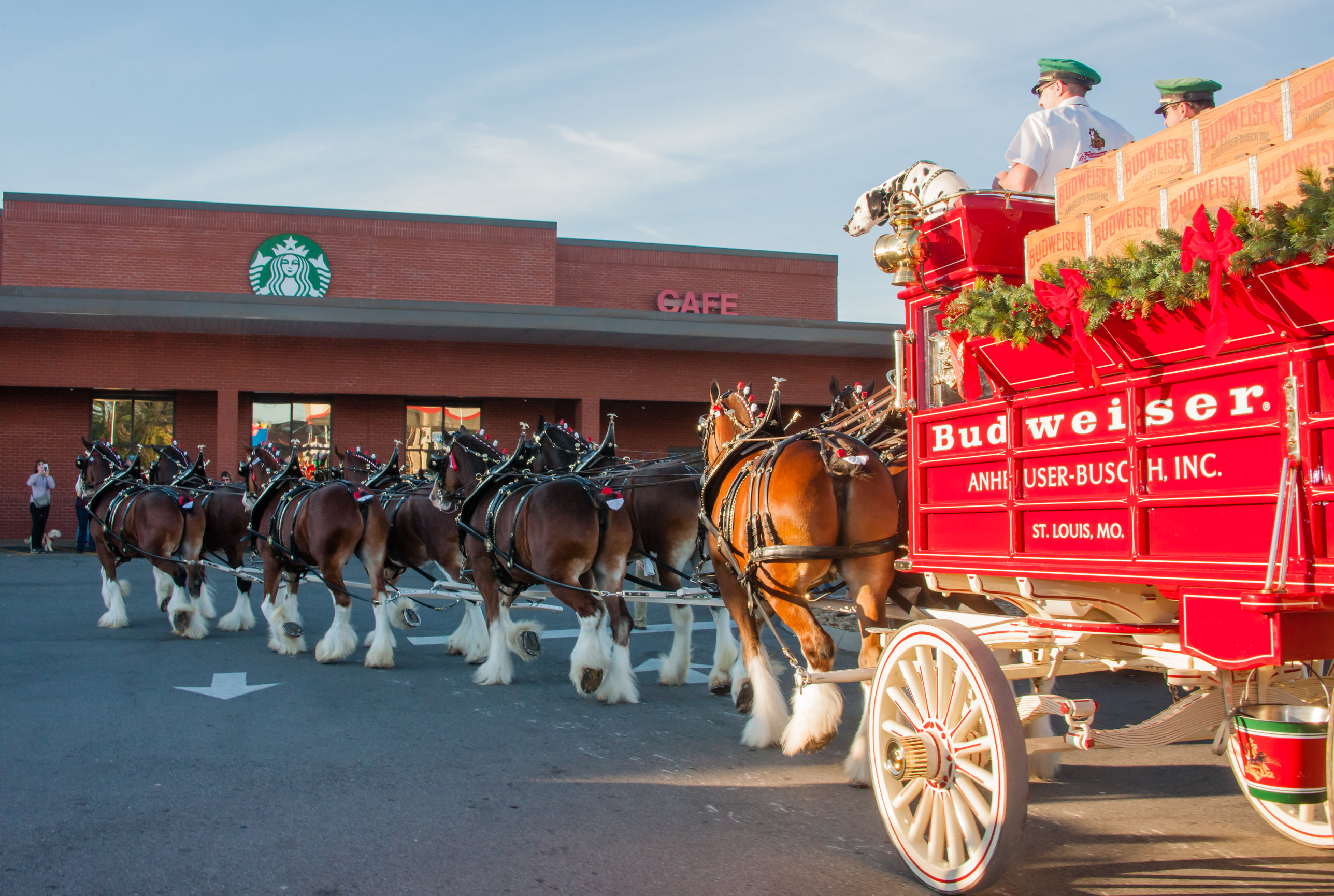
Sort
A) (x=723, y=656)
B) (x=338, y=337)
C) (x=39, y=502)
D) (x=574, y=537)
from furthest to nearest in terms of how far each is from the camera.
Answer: (x=338, y=337)
(x=39, y=502)
(x=723, y=656)
(x=574, y=537)

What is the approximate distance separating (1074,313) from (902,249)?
1.27m

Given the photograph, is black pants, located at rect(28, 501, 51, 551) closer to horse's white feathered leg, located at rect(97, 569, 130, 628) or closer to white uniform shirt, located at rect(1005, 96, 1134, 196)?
horse's white feathered leg, located at rect(97, 569, 130, 628)

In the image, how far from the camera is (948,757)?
369 centimetres

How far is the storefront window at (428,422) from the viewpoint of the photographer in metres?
25.2

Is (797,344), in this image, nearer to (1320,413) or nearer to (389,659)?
(389,659)

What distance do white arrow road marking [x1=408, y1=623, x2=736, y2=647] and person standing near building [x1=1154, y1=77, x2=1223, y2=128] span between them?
292 inches

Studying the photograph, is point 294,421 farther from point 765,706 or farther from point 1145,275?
point 1145,275

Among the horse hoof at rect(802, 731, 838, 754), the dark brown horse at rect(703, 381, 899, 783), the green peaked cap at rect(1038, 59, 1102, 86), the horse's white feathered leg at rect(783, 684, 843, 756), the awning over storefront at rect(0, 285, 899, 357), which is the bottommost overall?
the horse hoof at rect(802, 731, 838, 754)

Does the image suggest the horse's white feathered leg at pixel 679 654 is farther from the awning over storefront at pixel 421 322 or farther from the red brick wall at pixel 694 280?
the red brick wall at pixel 694 280

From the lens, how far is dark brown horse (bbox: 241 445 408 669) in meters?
9.29

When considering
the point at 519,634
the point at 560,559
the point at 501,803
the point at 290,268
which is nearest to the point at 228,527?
the point at 519,634

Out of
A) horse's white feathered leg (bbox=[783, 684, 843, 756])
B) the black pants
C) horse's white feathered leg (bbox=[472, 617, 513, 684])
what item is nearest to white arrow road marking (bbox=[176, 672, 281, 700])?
horse's white feathered leg (bbox=[472, 617, 513, 684])

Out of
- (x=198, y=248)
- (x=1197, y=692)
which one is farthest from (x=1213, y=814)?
(x=198, y=248)

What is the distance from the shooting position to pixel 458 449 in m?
9.40
